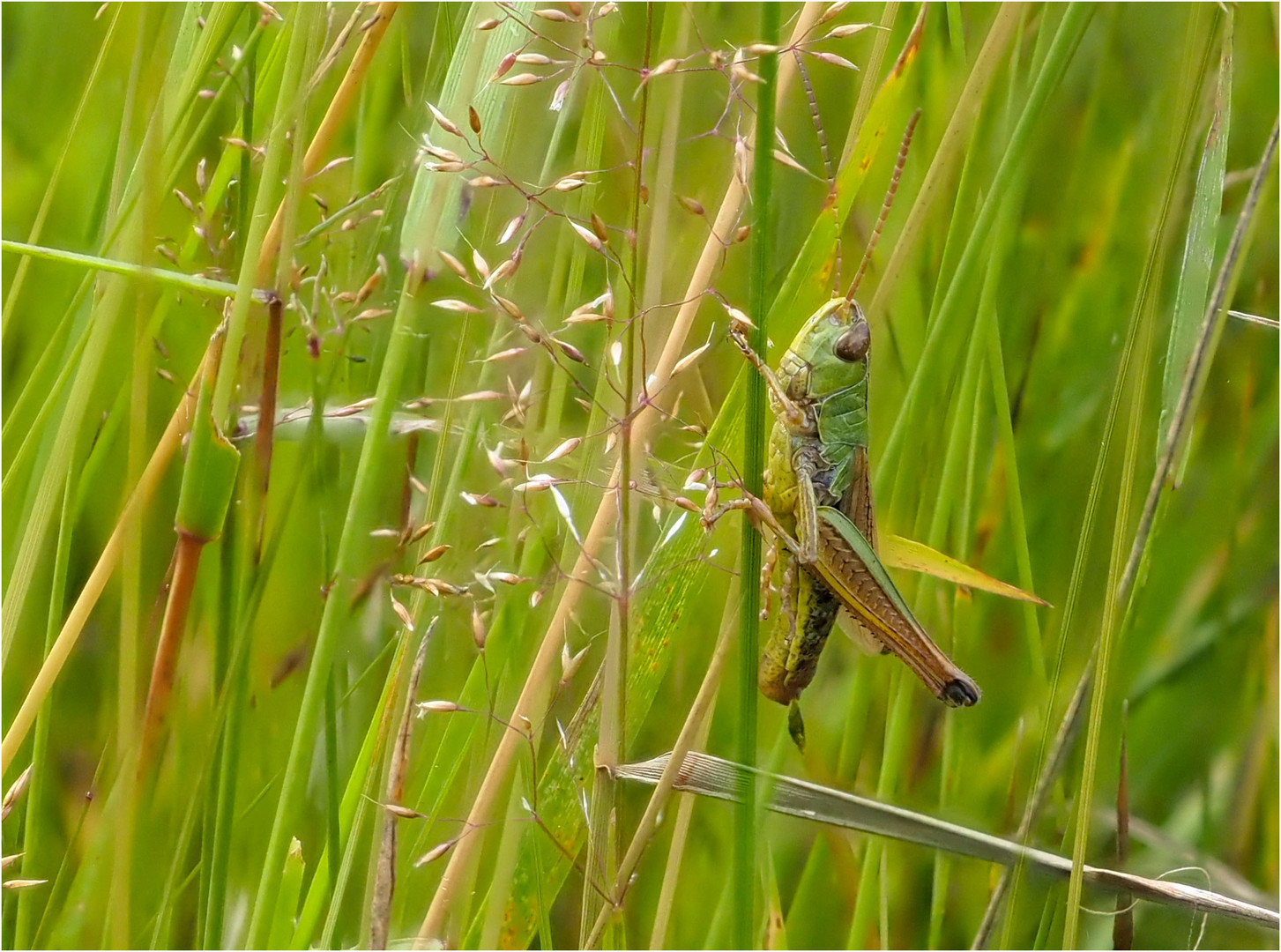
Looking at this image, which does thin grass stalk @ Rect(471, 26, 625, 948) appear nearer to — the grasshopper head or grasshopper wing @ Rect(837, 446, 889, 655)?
the grasshopper head

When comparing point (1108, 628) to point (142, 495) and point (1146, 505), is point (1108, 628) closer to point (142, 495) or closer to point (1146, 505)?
point (1146, 505)

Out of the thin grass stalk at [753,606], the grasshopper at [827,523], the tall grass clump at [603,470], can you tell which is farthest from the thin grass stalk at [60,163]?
the grasshopper at [827,523]

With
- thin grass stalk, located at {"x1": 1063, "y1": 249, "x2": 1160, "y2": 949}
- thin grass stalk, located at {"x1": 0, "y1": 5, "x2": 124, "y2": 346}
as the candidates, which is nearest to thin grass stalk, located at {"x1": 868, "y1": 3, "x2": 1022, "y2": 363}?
thin grass stalk, located at {"x1": 1063, "y1": 249, "x2": 1160, "y2": 949}

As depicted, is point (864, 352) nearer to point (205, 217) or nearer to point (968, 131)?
point (968, 131)

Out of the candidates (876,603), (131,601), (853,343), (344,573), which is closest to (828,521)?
(876,603)

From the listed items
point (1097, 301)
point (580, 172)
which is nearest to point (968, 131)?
point (580, 172)

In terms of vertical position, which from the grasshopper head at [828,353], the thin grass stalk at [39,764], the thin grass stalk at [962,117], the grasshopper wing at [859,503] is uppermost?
the thin grass stalk at [962,117]

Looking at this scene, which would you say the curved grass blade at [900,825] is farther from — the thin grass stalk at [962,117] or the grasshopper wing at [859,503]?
the thin grass stalk at [962,117]
